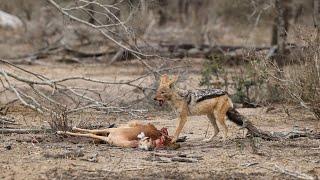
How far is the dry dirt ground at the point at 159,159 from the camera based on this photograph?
7480 mm

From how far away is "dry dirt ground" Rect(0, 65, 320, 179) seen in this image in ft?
24.5

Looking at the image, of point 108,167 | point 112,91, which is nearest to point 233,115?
point 108,167

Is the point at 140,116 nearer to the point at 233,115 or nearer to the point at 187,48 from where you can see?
the point at 233,115

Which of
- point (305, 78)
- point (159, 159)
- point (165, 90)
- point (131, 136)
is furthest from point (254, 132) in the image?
point (305, 78)

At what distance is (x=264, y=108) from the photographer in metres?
13.2

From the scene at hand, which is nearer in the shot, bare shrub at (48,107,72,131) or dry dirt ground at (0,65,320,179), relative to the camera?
dry dirt ground at (0,65,320,179)

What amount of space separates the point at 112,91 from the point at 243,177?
7.42m

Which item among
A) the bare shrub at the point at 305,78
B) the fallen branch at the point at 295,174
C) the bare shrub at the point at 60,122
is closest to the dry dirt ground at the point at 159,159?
the fallen branch at the point at 295,174

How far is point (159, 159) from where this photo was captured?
26.6ft

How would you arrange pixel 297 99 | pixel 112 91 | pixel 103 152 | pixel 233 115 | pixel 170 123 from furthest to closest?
1. pixel 112 91
2. pixel 170 123
3. pixel 297 99
4. pixel 233 115
5. pixel 103 152

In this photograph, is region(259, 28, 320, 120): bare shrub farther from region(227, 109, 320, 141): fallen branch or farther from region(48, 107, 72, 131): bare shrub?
region(48, 107, 72, 131): bare shrub

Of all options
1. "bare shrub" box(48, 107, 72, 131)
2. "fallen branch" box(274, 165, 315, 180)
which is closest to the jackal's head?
"bare shrub" box(48, 107, 72, 131)

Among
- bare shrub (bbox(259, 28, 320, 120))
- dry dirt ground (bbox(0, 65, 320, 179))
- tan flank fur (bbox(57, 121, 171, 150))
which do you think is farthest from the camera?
bare shrub (bbox(259, 28, 320, 120))

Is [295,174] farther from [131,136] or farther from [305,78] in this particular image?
[305,78]
